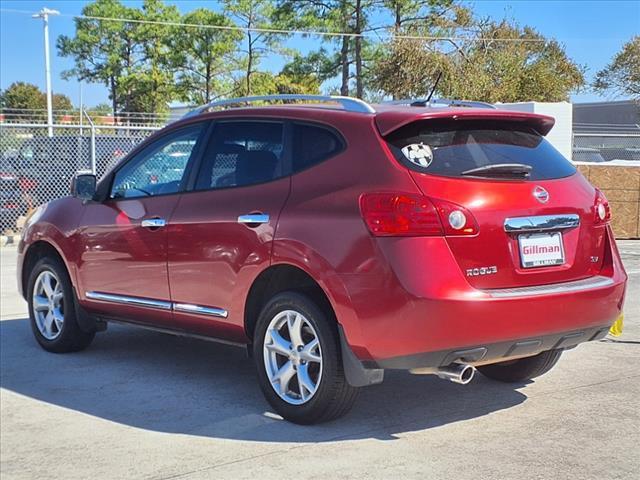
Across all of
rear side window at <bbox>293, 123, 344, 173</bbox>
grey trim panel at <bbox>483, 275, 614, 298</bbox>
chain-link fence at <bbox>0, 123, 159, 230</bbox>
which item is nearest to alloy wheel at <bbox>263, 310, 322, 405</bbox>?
rear side window at <bbox>293, 123, 344, 173</bbox>

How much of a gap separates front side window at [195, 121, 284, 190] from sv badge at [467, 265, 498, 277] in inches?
52.2

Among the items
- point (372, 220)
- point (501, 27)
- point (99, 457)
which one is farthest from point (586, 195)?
point (501, 27)

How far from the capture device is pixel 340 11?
3900 cm

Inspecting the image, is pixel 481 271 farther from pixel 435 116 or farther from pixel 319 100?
pixel 319 100

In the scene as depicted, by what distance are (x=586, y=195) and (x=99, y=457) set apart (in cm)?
305

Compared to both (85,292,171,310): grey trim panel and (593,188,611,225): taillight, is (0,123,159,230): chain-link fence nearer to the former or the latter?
(85,292,171,310): grey trim panel

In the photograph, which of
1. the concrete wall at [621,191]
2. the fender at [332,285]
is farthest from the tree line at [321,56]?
the fender at [332,285]

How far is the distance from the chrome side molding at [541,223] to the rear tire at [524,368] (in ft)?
3.65

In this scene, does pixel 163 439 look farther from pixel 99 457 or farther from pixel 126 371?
pixel 126 371

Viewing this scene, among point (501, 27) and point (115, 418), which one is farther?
point (501, 27)

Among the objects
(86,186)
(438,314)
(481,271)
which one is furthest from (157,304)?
(481,271)

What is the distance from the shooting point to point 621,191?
14.9 meters

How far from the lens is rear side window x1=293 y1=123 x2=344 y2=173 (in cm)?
459

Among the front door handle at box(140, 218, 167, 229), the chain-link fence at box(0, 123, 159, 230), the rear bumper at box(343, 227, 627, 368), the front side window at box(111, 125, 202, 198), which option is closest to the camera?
the rear bumper at box(343, 227, 627, 368)
